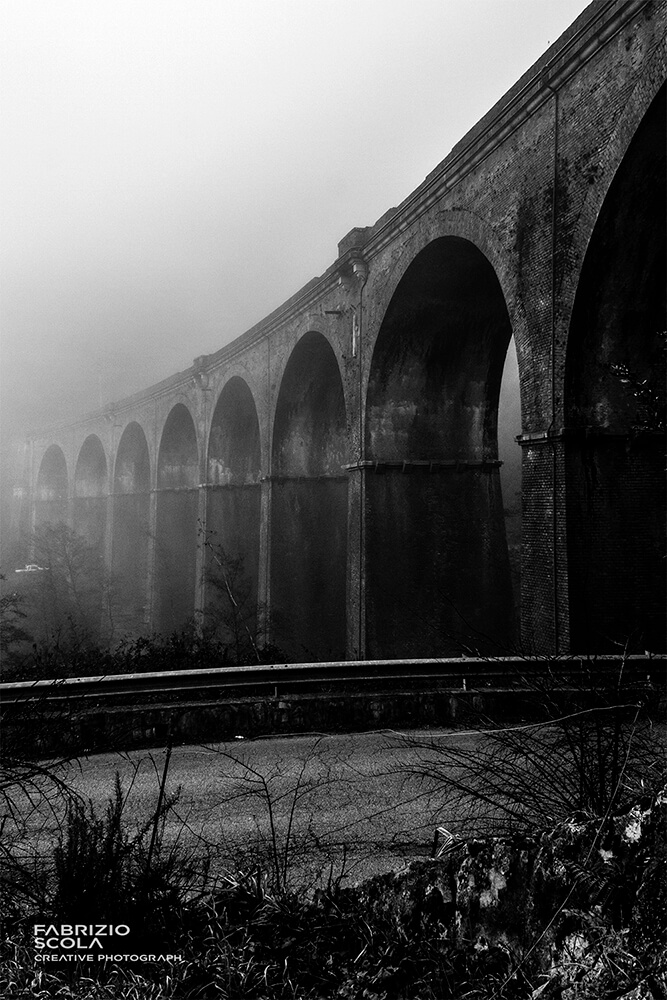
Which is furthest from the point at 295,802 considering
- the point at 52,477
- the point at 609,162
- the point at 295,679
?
the point at 52,477

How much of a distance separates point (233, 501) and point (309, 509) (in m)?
5.07

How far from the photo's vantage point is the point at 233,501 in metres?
22.9

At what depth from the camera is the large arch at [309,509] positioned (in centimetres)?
1795

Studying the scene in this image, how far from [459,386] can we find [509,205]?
457 cm

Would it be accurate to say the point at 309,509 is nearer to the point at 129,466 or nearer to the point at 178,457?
the point at 178,457

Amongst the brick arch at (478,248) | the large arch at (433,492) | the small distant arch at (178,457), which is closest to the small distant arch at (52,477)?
the small distant arch at (178,457)

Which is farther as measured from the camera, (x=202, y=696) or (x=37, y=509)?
(x=37, y=509)

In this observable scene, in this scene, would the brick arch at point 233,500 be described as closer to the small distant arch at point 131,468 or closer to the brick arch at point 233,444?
the brick arch at point 233,444

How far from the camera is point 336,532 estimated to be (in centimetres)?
1861

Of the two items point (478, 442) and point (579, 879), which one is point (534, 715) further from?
point (478, 442)

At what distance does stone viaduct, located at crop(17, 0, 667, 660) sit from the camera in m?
7.90

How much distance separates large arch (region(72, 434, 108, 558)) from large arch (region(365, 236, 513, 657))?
2935cm

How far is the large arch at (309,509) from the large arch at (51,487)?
33.0m

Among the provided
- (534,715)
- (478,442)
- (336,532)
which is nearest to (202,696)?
(534,715)
